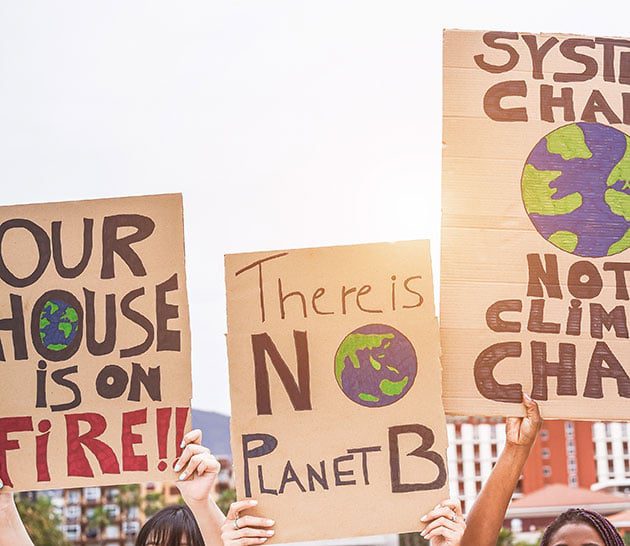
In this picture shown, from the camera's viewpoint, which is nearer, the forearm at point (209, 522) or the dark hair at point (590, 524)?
the forearm at point (209, 522)

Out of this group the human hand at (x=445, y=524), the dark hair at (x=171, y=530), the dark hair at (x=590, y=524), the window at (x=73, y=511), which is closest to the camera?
the human hand at (x=445, y=524)

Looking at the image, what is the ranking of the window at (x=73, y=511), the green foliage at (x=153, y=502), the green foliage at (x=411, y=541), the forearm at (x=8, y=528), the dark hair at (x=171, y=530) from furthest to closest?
1. the window at (x=73, y=511)
2. the green foliage at (x=153, y=502)
3. the green foliage at (x=411, y=541)
4. the dark hair at (x=171, y=530)
5. the forearm at (x=8, y=528)

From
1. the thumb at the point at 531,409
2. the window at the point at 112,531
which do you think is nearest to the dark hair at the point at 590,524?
the thumb at the point at 531,409

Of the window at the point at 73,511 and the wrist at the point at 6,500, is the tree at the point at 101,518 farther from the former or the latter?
the wrist at the point at 6,500

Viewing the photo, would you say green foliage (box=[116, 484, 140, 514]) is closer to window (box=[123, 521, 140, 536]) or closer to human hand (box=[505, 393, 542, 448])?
window (box=[123, 521, 140, 536])

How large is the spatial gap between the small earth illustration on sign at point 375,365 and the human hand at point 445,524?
30cm

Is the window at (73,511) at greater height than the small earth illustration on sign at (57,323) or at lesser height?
lesser

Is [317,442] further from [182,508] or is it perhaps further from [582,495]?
[582,495]

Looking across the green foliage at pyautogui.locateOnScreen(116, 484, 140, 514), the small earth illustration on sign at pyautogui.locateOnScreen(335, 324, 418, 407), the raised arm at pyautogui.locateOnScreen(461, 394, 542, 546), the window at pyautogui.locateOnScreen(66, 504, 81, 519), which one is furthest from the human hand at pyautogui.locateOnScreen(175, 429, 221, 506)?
the window at pyautogui.locateOnScreen(66, 504, 81, 519)

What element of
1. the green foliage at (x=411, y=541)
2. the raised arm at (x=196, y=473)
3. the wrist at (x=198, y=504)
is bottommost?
the green foliage at (x=411, y=541)

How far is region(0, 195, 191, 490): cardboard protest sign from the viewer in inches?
113

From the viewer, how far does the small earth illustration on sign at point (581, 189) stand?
2980 mm

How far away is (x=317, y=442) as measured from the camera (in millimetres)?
2799

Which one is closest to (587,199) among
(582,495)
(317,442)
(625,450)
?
(317,442)
